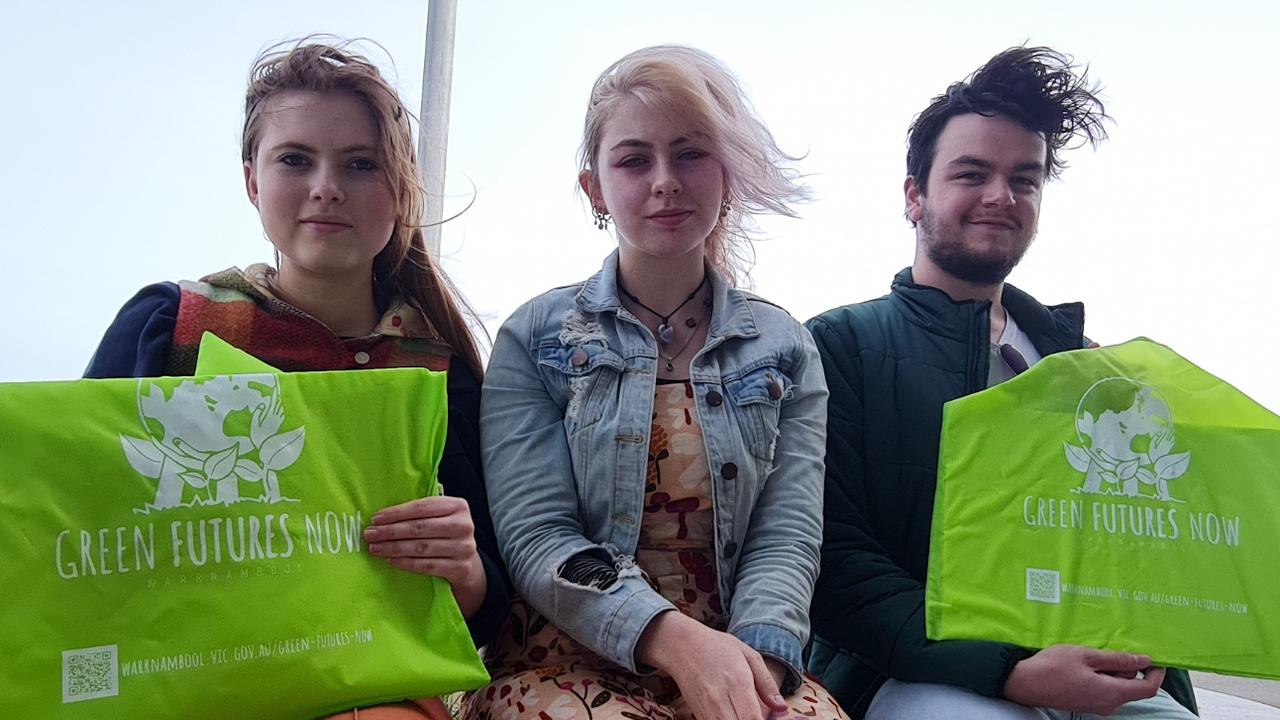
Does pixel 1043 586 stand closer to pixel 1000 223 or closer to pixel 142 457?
pixel 1000 223

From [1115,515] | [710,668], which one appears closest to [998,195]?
[1115,515]

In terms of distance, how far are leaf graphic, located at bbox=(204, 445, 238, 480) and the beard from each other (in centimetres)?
135

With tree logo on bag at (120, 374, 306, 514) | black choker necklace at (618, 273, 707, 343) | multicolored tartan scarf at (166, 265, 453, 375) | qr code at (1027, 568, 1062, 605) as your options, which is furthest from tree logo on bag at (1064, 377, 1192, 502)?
tree logo on bag at (120, 374, 306, 514)

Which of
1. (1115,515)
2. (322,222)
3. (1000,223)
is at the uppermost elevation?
(1000,223)

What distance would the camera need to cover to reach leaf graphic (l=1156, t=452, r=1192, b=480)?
1.48 metres

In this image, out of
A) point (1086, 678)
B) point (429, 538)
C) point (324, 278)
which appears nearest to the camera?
point (429, 538)

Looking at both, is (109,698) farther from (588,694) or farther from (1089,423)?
(1089,423)

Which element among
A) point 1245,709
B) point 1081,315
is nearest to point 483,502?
point 1081,315

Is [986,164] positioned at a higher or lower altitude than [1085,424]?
higher

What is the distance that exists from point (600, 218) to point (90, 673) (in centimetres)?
104

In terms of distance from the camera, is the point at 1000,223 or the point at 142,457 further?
the point at 1000,223

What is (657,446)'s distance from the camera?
4.99 feet

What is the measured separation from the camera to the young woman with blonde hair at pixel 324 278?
1.53 meters

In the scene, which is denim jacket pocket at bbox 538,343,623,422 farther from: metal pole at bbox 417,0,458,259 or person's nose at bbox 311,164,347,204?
metal pole at bbox 417,0,458,259
